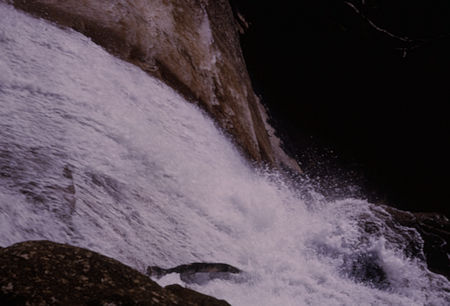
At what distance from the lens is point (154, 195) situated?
11.6 ft

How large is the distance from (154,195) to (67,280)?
189 cm

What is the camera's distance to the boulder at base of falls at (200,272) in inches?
118

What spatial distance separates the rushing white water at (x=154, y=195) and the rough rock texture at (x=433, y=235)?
18 cm

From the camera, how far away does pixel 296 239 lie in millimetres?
4594

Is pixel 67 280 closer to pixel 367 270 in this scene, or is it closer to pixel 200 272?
pixel 200 272

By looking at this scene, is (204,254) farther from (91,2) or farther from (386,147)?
(386,147)

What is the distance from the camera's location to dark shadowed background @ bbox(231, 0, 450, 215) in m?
7.56

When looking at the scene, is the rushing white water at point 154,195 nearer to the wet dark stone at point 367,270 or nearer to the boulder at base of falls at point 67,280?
the wet dark stone at point 367,270

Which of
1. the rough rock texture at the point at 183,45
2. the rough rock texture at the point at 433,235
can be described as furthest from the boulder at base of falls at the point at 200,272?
the rough rock texture at the point at 433,235

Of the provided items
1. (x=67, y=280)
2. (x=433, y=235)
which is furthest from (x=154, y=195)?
(x=433, y=235)

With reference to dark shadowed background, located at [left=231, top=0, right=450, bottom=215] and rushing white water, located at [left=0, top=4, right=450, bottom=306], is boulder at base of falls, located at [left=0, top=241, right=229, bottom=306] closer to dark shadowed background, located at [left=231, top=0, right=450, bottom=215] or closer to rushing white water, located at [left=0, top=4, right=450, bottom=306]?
rushing white water, located at [left=0, top=4, right=450, bottom=306]

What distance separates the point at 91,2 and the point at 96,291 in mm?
4186

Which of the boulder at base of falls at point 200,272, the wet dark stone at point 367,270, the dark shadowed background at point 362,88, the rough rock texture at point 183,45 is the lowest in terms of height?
the boulder at base of falls at point 200,272

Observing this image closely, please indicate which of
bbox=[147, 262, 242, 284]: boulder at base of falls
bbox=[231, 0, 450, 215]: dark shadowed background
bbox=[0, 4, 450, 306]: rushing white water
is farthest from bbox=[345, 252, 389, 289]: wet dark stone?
bbox=[231, 0, 450, 215]: dark shadowed background
